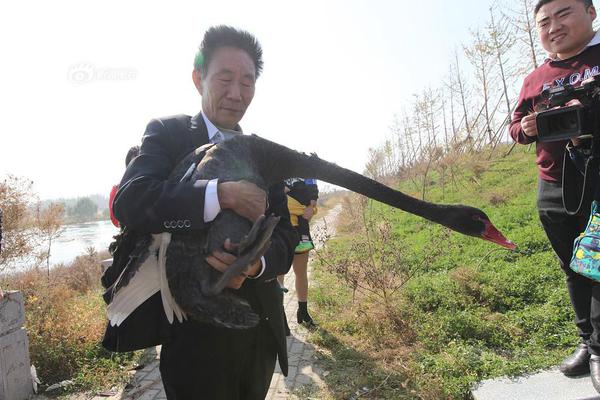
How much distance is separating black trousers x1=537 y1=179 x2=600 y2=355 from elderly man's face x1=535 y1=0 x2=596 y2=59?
3.23 feet

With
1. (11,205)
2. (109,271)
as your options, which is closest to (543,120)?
(109,271)

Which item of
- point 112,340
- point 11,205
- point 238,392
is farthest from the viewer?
point 11,205

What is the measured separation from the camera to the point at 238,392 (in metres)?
1.79

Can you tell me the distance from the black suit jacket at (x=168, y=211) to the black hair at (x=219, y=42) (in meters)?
0.28

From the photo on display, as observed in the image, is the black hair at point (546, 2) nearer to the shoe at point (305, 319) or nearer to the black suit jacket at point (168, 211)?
the black suit jacket at point (168, 211)

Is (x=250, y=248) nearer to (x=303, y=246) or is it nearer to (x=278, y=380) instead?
(x=278, y=380)

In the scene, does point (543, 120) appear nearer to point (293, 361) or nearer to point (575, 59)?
point (575, 59)

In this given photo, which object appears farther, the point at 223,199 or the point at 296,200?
the point at 296,200

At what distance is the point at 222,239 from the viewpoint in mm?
1413

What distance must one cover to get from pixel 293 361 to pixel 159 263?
138 inches

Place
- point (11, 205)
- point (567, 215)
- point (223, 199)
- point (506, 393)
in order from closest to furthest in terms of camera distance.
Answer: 1. point (223, 199)
2. point (567, 215)
3. point (506, 393)
4. point (11, 205)

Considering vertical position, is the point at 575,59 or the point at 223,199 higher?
the point at 575,59

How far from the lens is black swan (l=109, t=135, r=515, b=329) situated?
4.51 feet

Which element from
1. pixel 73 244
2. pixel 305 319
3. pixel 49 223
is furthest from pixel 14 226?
pixel 73 244
